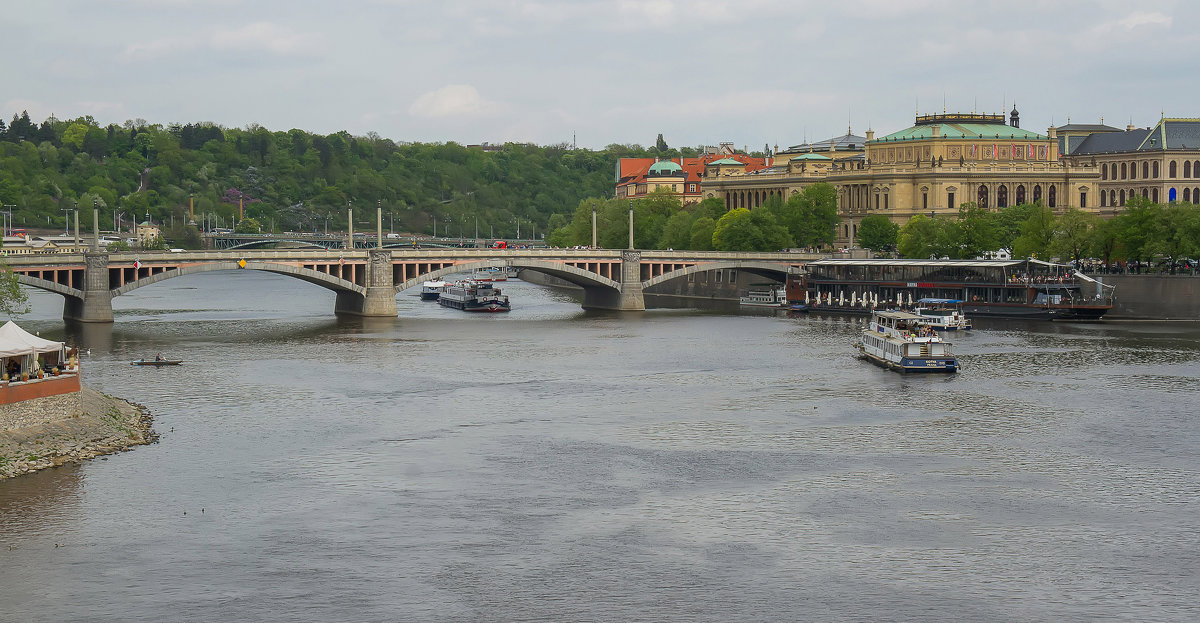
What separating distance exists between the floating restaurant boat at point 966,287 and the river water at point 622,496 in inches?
1184

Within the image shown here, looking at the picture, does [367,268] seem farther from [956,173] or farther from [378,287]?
[956,173]

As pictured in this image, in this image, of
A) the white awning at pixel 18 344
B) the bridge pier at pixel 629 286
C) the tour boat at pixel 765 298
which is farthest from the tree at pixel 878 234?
the white awning at pixel 18 344

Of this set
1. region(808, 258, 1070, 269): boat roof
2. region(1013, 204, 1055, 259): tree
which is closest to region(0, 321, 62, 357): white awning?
region(808, 258, 1070, 269): boat roof

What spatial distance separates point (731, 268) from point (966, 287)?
72.6 feet

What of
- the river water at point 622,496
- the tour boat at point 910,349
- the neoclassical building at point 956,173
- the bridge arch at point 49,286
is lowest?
the river water at point 622,496

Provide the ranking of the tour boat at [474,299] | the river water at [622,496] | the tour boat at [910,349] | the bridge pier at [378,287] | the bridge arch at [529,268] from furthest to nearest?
the tour boat at [474,299]
the bridge arch at [529,268]
the bridge pier at [378,287]
the tour boat at [910,349]
the river water at [622,496]

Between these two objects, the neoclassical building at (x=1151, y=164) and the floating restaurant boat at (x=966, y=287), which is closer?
the floating restaurant boat at (x=966, y=287)

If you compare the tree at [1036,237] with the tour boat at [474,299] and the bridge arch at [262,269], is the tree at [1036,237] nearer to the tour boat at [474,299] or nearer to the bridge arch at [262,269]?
the tour boat at [474,299]

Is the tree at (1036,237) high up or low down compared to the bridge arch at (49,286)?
up

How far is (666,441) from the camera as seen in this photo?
2143 inches

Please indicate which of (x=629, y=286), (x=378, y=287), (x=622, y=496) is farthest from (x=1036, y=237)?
(x=622, y=496)

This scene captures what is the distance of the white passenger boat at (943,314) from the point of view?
9669 cm

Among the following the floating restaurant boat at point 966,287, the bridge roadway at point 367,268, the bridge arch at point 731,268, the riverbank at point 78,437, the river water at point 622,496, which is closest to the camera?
the river water at point 622,496

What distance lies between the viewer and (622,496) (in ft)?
148
